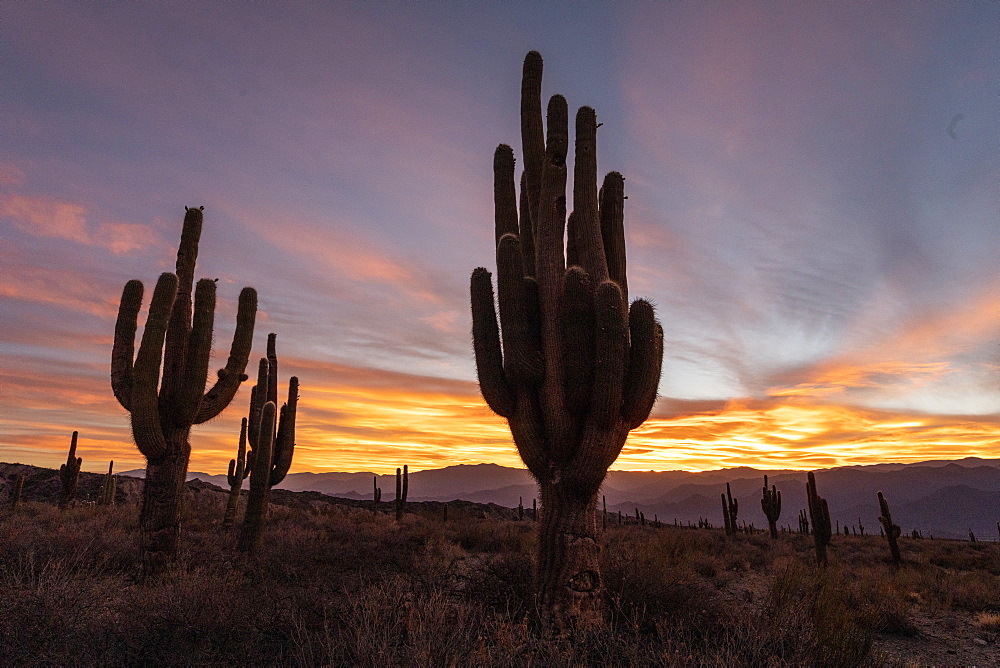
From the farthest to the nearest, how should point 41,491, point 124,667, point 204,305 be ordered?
point 41,491, point 204,305, point 124,667

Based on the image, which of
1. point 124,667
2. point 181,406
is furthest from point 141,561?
point 124,667

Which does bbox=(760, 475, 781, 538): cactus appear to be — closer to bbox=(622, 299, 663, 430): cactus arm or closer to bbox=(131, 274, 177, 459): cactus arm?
bbox=(622, 299, 663, 430): cactus arm

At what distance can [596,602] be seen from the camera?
25.4ft

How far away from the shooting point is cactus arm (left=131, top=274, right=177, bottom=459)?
10250mm

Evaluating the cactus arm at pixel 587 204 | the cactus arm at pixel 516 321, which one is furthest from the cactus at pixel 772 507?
the cactus arm at pixel 516 321

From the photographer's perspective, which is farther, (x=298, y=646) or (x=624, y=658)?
(x=624, y=658)

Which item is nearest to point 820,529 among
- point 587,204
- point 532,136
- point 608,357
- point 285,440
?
→ point 608,357

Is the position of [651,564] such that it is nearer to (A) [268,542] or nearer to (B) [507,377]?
(B) [507,377]

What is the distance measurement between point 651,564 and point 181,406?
948 centimetres

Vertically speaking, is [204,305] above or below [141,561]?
above

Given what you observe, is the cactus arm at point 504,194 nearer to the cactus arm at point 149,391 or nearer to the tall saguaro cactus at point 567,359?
the tall saguaro cactus at point 567,359

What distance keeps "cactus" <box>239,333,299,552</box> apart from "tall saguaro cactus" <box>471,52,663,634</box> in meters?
8.32

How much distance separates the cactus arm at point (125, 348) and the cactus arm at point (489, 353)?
7133 mm

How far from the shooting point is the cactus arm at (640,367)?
8.02m
